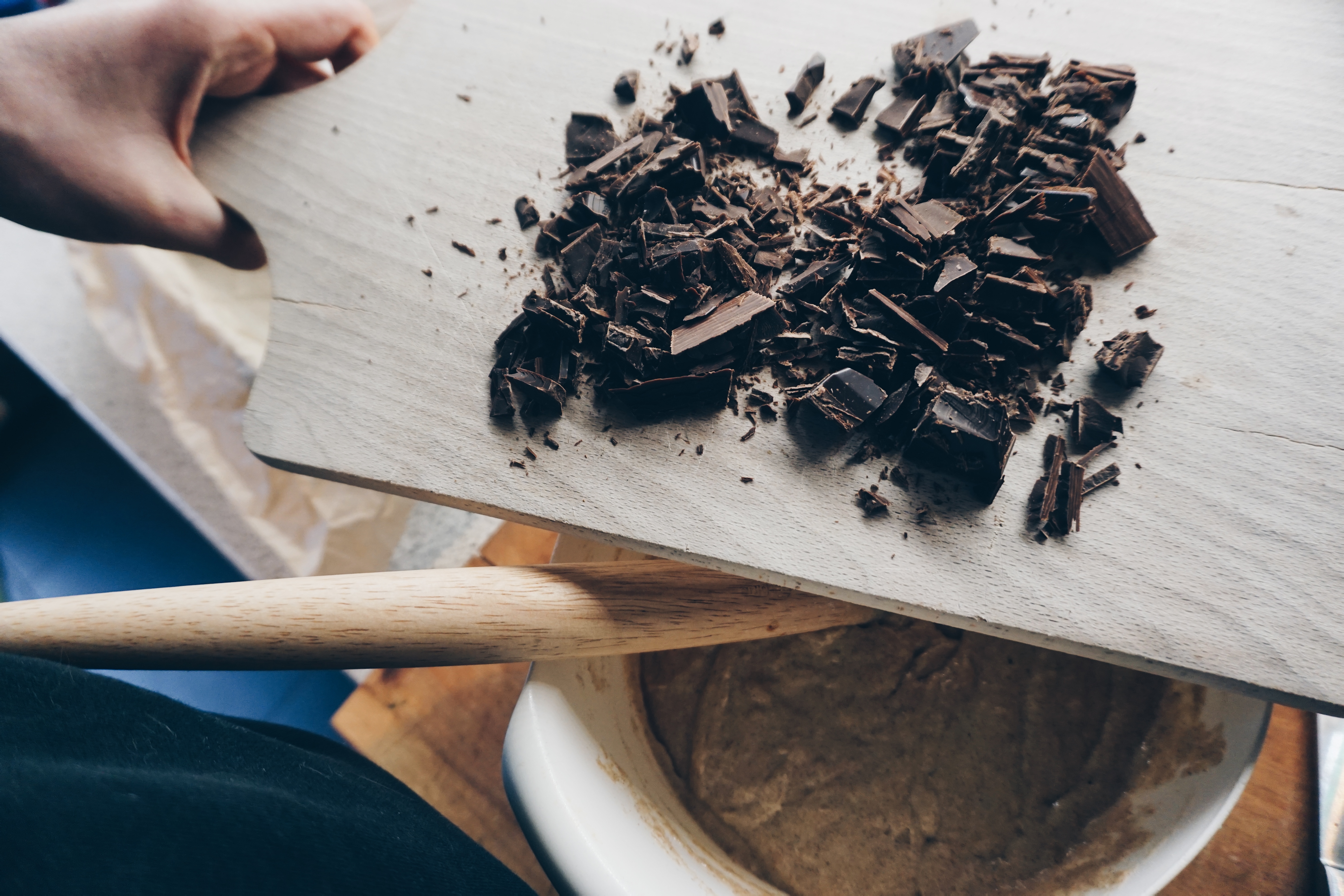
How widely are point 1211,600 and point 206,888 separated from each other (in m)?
1.15

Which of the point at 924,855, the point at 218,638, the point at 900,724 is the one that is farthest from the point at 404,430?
the point at 924,855

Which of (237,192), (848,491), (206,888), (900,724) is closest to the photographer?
(206,888)

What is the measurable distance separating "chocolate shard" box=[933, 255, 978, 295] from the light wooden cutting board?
0.21m

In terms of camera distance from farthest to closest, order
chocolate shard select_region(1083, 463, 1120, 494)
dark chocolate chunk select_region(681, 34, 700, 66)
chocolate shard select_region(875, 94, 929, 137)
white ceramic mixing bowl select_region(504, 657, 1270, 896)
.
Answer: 1. dark chocolate chunk select_region(681, 34, 700, 66)
2. chocolate shard select_region(875, 94, 929, 137)
3. chocolate shard select_region(1083, 463, 1120, 494)
4. white ceramic mixing bowl select_region(504, 657, 1270, 896)

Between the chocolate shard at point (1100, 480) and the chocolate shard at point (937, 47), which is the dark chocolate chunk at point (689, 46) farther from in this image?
the chocolate shard at point (1100, 480)

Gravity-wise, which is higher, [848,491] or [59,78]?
[59,78]

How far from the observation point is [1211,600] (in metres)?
0.81

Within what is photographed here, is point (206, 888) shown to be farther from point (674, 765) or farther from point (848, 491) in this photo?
point (848, 491)

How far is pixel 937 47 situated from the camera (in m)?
1.09

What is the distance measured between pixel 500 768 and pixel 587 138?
1.09 metres

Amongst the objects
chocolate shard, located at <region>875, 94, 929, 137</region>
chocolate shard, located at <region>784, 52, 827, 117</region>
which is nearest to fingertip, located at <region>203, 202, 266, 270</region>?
chocolate shard, located at <region>784, 52, 827, 117</region>

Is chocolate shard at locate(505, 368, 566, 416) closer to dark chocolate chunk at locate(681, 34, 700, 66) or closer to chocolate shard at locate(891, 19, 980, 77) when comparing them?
dark chocolate chunk at locate(681, 34, 700, 66)

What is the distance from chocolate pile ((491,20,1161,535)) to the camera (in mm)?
883

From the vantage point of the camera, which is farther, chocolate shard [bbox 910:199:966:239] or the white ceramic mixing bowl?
chocolate shard [bbox 910:199:966:239]
